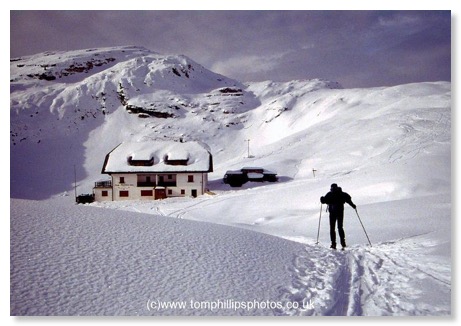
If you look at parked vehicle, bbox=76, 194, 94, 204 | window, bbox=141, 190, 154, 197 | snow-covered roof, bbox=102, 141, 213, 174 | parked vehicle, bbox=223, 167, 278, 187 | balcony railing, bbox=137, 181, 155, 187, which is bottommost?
parked vehicle, bbox=76, 194, 94, 204

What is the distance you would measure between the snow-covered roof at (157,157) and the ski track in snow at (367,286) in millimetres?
26834

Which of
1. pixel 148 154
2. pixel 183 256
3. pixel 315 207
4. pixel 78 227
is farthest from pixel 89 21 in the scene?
pixel 148 154

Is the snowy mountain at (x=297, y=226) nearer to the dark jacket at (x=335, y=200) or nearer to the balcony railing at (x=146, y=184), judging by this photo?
the dark jacket at (x=335, y=200)

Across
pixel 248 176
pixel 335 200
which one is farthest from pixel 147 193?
pixel 335 200

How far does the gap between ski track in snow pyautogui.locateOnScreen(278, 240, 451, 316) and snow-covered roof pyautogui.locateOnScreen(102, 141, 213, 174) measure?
88.0 feet

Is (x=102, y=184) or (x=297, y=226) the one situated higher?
(x=102, y=184)

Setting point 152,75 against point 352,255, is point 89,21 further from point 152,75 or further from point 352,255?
point 152,75

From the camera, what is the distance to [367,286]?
581 cm

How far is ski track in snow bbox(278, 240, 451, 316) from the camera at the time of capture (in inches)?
213

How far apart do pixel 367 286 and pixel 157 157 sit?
30469 mm

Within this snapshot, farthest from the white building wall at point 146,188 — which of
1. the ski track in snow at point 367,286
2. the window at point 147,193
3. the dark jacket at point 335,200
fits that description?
the ski track in snow at point 367,286

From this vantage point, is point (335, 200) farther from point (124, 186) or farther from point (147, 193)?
point (124, 186)

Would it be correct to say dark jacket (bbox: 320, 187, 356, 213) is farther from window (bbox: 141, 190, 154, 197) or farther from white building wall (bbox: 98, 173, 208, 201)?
window (bbox: 141, 190, 154, 197)

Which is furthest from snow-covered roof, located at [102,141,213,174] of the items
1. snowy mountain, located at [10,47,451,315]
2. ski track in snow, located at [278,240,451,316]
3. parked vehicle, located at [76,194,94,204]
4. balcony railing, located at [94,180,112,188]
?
ski track in snow, located at [278,240,451,316]
